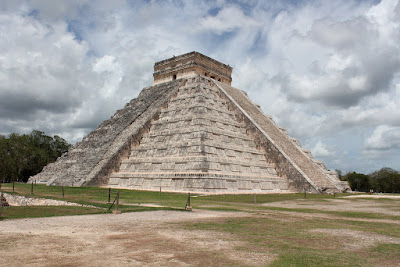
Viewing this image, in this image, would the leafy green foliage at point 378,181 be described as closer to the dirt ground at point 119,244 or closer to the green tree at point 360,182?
the green tree at point 360,182

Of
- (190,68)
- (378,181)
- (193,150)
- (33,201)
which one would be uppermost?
(190,68)

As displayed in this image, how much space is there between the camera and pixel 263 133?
25.5m

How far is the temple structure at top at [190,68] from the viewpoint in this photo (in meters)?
31.3

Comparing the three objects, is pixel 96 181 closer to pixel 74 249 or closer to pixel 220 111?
pixel 220 111

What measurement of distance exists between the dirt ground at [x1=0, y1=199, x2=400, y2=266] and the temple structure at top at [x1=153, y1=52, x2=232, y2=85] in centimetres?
2431

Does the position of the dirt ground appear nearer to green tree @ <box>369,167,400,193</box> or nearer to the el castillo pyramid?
the el castillo pyramid

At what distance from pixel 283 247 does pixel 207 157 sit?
14262mm

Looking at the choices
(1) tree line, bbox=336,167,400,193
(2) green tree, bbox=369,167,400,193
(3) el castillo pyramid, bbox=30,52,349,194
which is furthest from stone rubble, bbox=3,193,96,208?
(2) green tree, bbox=369,167,400,193

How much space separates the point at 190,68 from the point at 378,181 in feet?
122

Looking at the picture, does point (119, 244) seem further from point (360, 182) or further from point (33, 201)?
point (360, 182)

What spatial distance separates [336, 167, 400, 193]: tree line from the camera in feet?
162

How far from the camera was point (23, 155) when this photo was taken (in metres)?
40.1

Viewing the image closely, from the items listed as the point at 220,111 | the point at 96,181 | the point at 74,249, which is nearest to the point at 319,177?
the point at 220,111

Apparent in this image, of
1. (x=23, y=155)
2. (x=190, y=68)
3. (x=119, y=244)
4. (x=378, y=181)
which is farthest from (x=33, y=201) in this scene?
(x=378, y=181)
